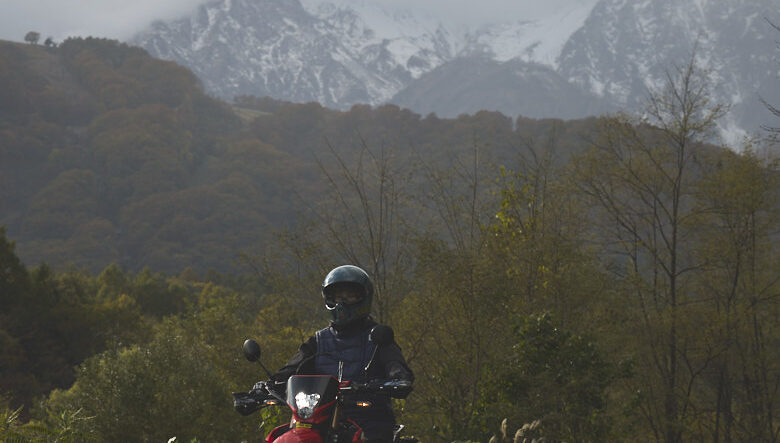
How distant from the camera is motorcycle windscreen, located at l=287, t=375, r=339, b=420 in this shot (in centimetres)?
426

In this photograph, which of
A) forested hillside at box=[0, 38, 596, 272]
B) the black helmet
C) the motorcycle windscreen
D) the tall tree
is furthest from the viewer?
forested hillside at box=[0, 38, 596, 272]

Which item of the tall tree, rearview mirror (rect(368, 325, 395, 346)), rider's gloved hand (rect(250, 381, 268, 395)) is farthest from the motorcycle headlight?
the tall tree

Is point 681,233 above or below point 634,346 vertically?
above

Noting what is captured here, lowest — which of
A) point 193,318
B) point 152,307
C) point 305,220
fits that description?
point 152,307

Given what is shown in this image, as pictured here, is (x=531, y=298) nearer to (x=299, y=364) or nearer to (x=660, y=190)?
(x=660, y=190)

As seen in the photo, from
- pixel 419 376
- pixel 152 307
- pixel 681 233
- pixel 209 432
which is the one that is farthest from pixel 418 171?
pixel 152 307

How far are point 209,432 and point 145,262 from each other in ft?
345

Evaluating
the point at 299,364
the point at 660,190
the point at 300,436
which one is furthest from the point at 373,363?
the point at 660,190

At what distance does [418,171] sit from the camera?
20.0 m

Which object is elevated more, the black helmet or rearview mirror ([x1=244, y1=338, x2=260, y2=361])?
the black helmet

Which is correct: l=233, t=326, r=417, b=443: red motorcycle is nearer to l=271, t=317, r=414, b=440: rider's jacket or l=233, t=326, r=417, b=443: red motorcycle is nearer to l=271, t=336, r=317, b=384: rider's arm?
l=271, t=317, r=414, b=440: rider's jacket

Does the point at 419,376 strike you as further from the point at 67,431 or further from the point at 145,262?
the point at 145,262

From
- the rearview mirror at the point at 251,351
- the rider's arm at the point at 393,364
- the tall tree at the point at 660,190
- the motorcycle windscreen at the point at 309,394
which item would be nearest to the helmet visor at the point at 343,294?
the rider's arm at the point at 393,364

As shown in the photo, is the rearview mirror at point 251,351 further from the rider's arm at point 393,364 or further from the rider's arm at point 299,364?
the rider's arm at point 393,364
